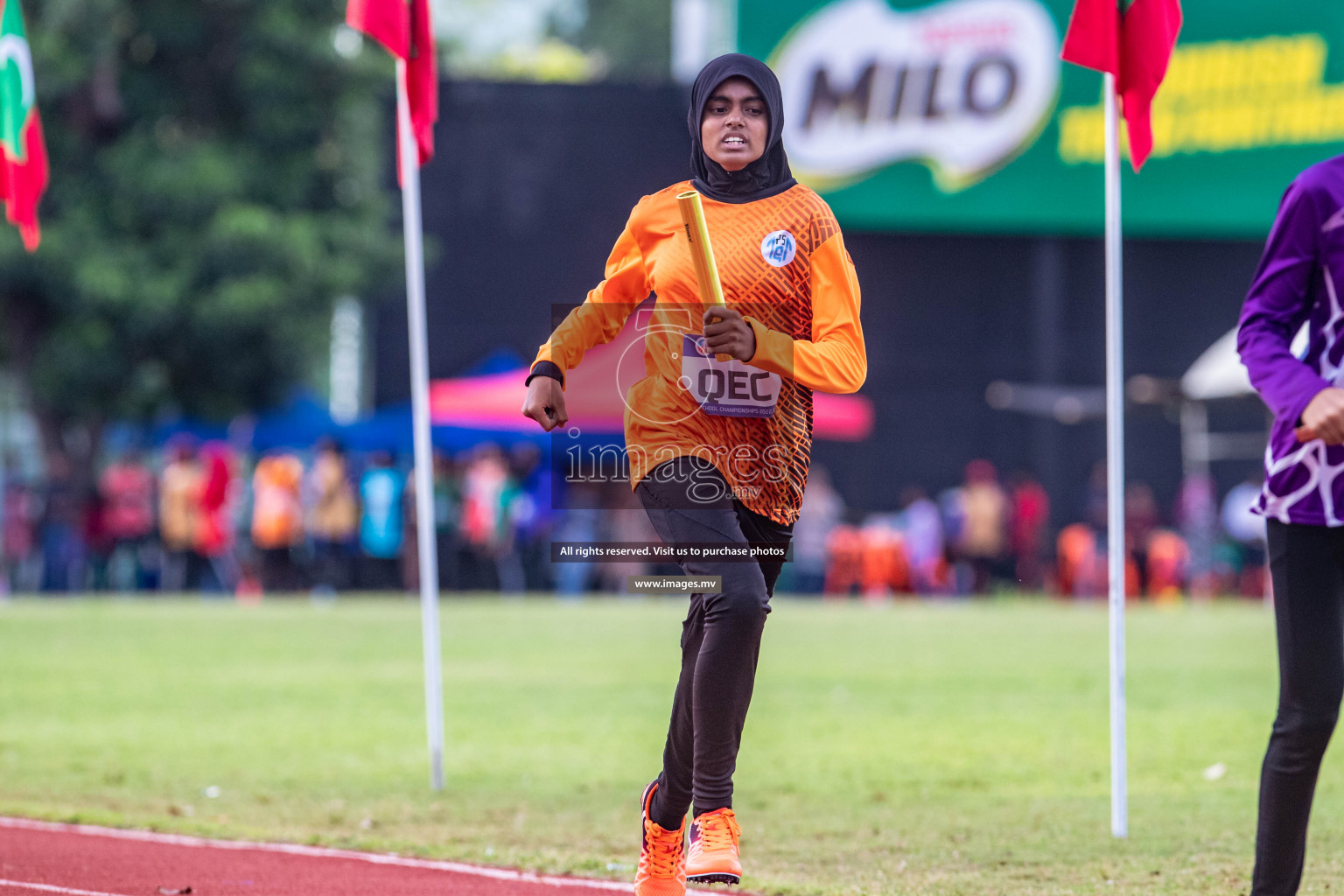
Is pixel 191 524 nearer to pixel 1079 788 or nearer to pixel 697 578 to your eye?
pixel 1079 788

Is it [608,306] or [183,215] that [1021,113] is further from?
[608,306]

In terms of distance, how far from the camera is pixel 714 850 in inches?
187

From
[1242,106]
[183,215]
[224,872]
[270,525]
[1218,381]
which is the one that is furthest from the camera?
[1242,106]

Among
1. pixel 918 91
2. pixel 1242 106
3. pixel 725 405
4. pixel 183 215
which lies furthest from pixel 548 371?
pixel 1242 106

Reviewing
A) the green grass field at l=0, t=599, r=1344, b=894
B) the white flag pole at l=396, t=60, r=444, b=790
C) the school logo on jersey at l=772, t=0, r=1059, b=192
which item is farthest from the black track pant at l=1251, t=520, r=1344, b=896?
the school logo on jersey at l=772, t=0, r=1059, b=192

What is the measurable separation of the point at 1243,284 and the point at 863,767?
22636 millimetres

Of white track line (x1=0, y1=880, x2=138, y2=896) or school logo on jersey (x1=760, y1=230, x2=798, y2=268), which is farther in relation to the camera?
white track line (x1=0, y1=880, x2=138, y2=896)

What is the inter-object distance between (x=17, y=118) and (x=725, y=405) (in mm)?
7674

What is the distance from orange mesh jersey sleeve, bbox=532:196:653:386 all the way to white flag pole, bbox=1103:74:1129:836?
2.52 m

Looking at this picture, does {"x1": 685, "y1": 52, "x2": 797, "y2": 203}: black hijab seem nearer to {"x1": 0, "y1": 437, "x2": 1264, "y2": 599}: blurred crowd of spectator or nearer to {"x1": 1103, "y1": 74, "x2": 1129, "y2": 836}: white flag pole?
{"x1": 1103, "y1": 74, "x2": 1129, "y2": 836}: white flag pole

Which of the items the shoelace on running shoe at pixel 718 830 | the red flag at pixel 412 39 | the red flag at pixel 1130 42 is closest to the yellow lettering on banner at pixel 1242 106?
the red flag at pixel 412 39

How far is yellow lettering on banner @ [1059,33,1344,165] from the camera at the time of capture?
2761 cm

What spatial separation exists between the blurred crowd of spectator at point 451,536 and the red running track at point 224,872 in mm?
14800

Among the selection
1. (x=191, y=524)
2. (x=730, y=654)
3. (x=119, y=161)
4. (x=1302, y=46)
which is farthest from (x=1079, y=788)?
(x=1302, y=46)
